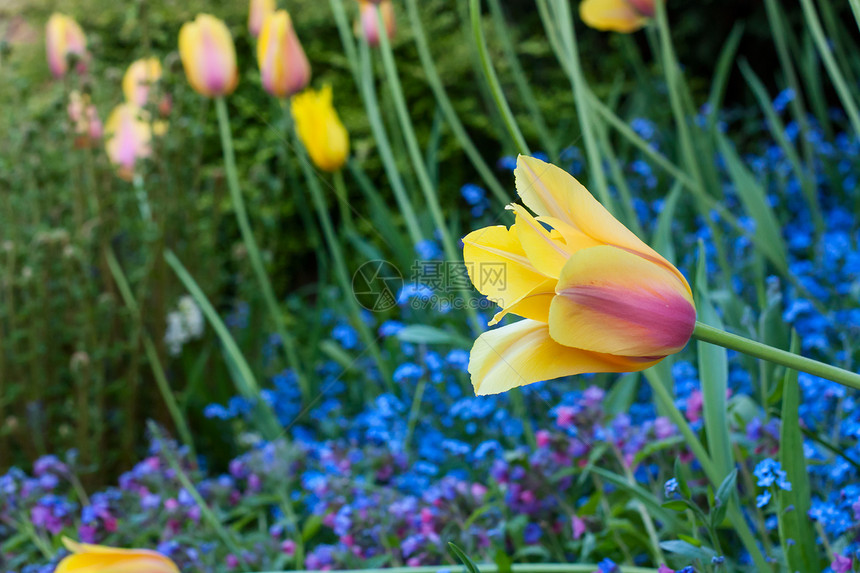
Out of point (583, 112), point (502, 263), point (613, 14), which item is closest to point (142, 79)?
point (613, 14)

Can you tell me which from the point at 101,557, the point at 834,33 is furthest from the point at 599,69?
the point at 101,557

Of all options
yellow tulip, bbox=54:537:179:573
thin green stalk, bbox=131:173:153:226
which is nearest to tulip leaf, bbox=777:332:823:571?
yellow tulip, bbox=54:537:179:573

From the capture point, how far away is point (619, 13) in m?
1.11

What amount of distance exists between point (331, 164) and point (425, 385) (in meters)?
0.43

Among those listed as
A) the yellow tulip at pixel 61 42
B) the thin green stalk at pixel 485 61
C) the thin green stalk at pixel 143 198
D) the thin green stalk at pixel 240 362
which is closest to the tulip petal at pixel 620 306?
the thin green stalk at pixel 485 61

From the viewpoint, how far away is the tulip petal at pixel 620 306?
1.16 ft

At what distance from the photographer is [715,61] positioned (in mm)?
2686

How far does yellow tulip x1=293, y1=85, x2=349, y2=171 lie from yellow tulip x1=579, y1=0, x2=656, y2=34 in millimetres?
454

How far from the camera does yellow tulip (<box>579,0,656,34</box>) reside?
107 cm

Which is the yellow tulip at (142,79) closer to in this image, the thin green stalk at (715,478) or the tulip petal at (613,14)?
the tulip petal at (613,14)

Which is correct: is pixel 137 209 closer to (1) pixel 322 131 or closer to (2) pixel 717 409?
(1) pixel 322 131

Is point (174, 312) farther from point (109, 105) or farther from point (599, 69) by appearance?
point (599, 69)

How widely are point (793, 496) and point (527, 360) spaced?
31cm

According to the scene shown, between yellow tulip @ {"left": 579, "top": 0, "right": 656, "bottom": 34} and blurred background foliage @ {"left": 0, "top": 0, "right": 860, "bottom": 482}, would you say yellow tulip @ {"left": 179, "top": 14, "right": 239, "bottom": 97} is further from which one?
yellow tulip @ {"left": 579, "top": 0, "right": 656, "bottom": 34}
